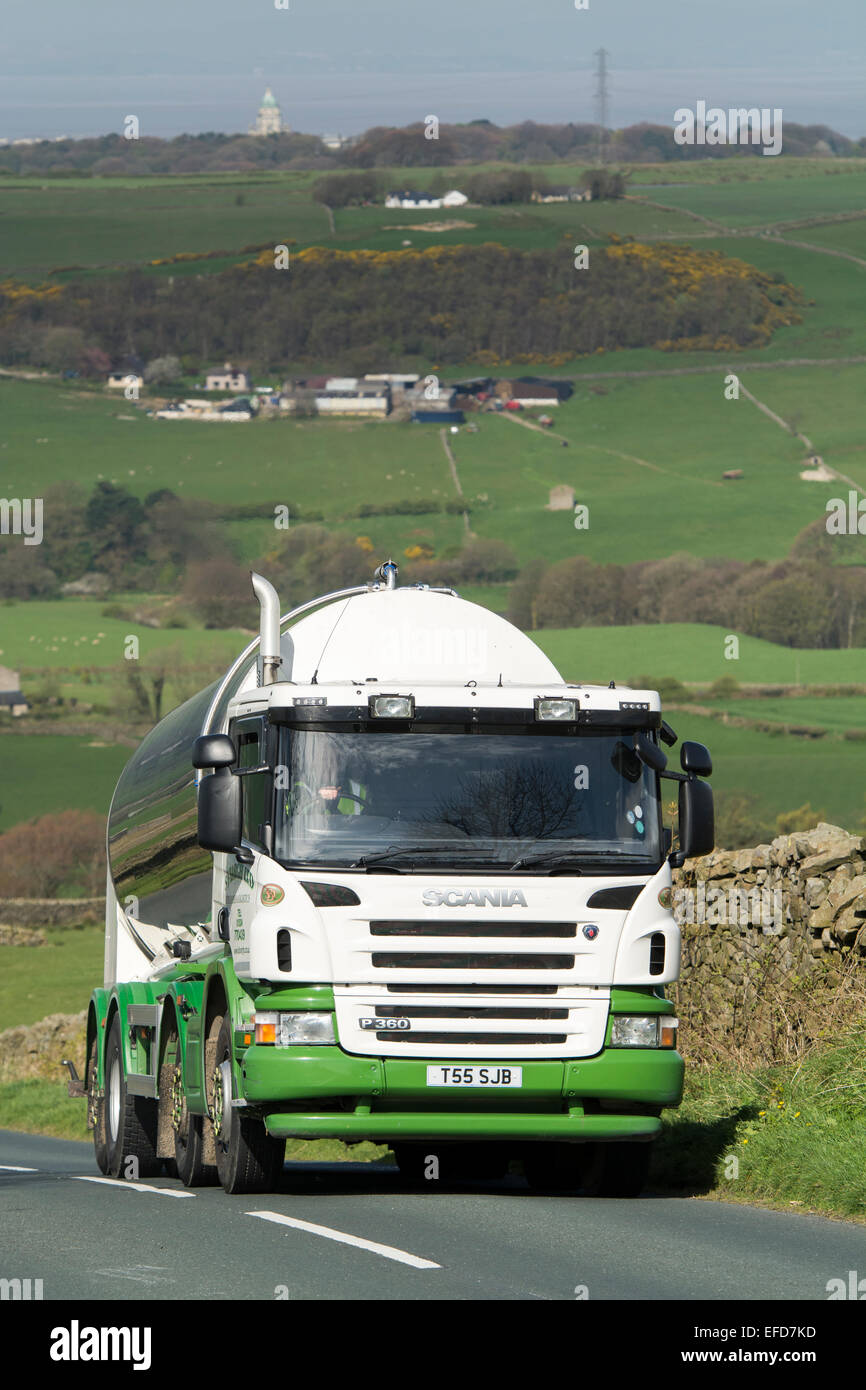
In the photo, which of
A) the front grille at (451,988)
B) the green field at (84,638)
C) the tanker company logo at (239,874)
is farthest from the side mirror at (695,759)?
the green field at (84,638)

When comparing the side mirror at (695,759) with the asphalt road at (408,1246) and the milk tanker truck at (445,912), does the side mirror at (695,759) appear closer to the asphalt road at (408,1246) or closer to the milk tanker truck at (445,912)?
the milk tanker truck at (445,912)

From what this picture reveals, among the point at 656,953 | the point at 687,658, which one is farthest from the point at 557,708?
the point at 687,658

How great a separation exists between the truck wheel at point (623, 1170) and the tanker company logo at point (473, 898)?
264 cm

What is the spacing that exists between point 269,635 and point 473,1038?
300 cm

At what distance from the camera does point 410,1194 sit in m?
13.5

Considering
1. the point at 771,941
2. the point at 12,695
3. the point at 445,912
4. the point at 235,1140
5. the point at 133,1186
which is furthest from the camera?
the point at 12,695

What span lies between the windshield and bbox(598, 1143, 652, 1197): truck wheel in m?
2.50

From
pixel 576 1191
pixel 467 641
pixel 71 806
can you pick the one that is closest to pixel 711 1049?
pixel 576 1191

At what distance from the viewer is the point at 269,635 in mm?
12953

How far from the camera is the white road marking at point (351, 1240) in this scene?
31.4ft

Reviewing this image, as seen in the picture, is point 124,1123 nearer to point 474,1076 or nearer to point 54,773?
point 474,1076

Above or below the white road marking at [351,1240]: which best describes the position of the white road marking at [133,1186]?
below

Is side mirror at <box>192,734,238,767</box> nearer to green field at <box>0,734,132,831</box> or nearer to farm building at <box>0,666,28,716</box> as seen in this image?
green field at <box>0,734,132,831</box>

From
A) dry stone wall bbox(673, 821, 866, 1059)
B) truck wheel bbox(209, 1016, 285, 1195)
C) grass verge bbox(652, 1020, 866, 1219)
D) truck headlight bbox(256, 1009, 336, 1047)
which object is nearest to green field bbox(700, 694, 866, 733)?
dry stone wall bbox(673, 821, 866, 1059)
